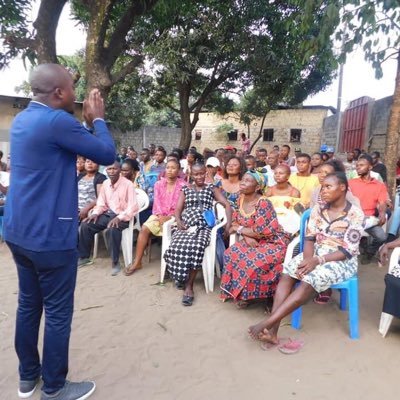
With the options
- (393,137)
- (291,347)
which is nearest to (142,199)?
(291,347)

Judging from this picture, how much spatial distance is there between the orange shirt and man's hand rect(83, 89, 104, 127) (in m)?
3.62

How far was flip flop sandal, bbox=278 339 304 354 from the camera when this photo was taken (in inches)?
102

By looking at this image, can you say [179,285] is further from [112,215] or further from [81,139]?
[81,139]

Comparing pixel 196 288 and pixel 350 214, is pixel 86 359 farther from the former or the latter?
pixel 350 214

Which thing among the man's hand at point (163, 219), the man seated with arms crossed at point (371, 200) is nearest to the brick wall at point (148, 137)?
the man's hand at point (163, 219)

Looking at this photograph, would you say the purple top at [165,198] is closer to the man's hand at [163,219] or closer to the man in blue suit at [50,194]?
the man's hand at [163,219]

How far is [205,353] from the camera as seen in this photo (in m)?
2.59

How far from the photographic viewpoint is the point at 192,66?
30.3 ft

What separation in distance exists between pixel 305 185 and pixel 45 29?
436cm

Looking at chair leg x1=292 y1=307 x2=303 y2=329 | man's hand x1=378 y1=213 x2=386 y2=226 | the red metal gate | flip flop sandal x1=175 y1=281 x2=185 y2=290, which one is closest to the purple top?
flip flop sandal x1=175 y1=281 x2=185 y2=290

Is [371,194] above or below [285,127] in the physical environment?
below

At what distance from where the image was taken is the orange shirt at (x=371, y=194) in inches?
174

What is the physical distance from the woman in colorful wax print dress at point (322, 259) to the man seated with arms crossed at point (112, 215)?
2.13 metres

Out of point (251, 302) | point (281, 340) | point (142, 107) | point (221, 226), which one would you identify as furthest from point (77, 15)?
point (142, 107)
